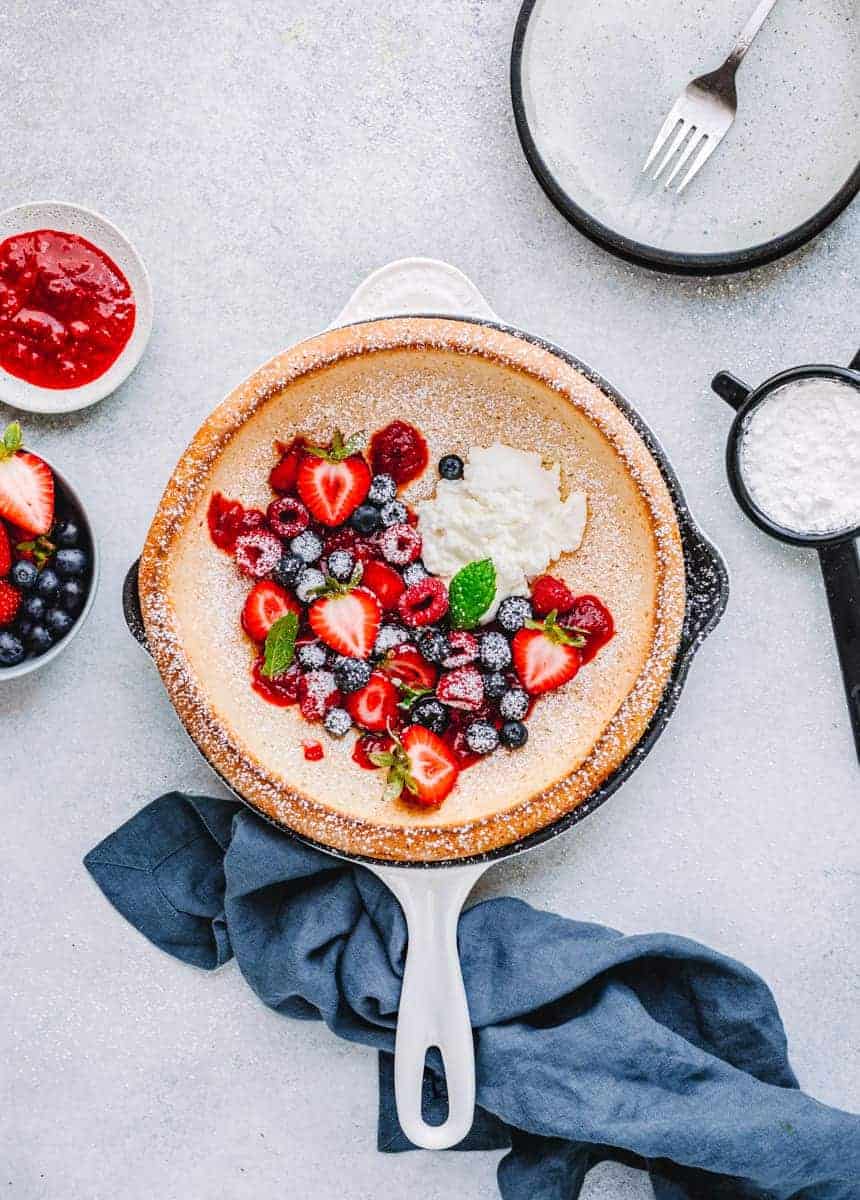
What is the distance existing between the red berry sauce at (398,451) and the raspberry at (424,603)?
0.71ft

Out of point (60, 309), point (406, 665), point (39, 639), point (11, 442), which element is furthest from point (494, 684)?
point (60, 309)

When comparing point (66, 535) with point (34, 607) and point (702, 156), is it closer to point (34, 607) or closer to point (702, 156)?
point (34, 607)

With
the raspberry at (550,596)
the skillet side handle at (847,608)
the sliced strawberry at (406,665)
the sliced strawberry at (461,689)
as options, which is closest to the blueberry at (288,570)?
the sliced strawberry at (406,665)

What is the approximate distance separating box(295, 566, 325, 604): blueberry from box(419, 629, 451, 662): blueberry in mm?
221

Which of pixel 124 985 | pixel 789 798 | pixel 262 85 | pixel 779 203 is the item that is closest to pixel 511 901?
pixel 789 798

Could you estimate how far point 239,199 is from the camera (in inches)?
89.2

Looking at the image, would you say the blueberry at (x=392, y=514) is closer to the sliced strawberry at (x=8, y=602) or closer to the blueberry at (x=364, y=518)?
the blueberry at (x=364, y=518)

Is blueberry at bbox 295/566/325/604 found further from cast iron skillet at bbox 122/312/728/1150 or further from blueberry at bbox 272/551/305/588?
cast iron skillet at bbox 122/312/728/1150

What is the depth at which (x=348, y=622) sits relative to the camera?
79.0 inches

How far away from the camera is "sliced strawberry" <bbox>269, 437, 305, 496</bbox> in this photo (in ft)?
6.70

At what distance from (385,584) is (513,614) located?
25 cm

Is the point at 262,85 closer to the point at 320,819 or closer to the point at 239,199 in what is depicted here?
the point at 239,199

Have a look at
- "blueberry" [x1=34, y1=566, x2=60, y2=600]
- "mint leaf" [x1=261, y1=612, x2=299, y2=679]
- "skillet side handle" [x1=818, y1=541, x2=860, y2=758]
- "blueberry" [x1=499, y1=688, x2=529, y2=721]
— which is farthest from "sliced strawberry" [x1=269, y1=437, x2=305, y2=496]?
"skillet side handle" [x1=818, y1=541, x2=860, y2=758]

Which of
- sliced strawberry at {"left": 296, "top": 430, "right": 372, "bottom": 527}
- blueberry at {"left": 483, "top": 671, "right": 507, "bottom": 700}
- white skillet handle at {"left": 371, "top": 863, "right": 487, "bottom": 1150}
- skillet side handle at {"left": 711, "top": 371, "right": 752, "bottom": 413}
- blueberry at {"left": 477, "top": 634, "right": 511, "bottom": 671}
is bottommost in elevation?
white skillet handle at {"left": 371, "top": 863, "right": 487, "bottom": 1150}
